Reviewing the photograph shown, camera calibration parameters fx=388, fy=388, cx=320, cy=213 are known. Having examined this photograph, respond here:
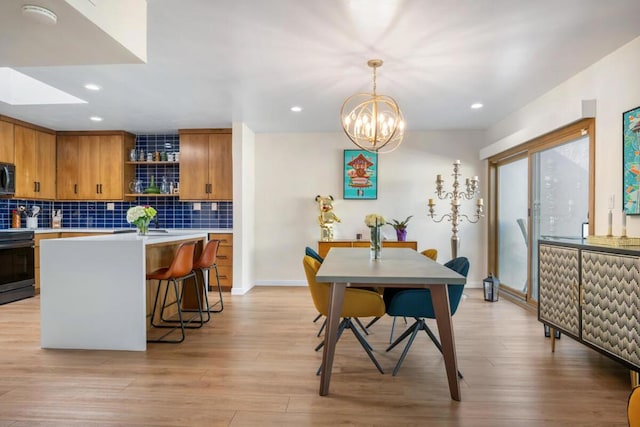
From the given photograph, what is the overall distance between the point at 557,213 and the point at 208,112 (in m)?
4.21

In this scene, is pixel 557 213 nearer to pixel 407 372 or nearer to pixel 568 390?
pixel 568 390

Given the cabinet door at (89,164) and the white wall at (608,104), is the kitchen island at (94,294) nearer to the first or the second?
the cabinet door at (89,164)

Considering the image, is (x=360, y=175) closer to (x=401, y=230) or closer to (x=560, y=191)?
(x=401, y=230)

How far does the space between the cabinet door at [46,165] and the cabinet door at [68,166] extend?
0.08 meters

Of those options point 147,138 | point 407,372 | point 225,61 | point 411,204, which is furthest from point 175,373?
point 147,138

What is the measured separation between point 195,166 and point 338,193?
220cm

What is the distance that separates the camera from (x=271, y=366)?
9.21 ft

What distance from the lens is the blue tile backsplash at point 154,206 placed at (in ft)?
20.3

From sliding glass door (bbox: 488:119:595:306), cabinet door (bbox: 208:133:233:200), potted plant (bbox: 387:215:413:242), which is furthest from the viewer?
cabinet door (bbox: 208:133:233:200)

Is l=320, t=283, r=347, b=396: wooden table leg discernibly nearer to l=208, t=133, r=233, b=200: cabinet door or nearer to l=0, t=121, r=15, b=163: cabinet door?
l=208, t=133, r=233, b=200: cabinet door

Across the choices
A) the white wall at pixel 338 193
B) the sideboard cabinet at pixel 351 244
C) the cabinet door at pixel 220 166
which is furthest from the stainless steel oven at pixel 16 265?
the sideboard cabinet at pixel 351 244

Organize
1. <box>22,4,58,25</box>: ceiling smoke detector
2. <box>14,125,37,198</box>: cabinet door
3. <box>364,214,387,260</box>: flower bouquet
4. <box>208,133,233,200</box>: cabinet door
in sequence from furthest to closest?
<box>208,133,233,200</box>: cabinet door
<box>14,125,37,198</box>: cabinet door
<box>364,214,387,260</box>: flower bouquet
<box>22,4,58,25</box>: ceiling smoke detector

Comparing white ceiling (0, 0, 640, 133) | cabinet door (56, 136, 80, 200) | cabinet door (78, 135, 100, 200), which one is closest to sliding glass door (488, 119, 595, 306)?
white ceiling (0, 0, 640, 133)

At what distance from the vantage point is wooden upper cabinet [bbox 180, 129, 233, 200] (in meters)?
5.78
